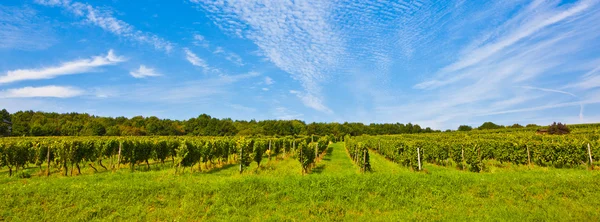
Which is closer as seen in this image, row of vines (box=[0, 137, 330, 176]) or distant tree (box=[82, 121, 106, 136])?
row of vines (box=[0, 137, 330, 176])

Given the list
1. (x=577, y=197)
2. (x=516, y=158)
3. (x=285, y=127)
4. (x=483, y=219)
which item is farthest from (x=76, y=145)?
(x=285, y=127)

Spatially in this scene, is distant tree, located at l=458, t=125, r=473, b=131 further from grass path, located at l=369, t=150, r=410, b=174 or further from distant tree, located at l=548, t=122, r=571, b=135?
grass path, located at l=369, t=150, r=410, b=174

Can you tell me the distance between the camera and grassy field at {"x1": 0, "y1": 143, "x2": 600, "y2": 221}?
8.95m

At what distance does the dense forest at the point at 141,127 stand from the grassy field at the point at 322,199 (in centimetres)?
9063

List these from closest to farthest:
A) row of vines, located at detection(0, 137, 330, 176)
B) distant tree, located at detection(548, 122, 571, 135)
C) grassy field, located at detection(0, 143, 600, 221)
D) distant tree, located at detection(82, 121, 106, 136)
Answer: grassy field, located at detection(0, 143, 600, 221) → row of vines, located at detection(0, 137, 330, 176) → distant tree, located at detection(548, 122, 571, 135) → distant tree, located at detection(82, 121, 106, 136)

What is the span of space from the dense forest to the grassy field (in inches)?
3568

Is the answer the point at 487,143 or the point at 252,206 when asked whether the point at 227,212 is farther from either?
the point at 487,143

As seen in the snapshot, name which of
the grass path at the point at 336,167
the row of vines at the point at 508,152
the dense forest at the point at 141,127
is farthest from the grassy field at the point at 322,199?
the dense forest at the point at 141,127

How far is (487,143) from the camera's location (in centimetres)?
2472

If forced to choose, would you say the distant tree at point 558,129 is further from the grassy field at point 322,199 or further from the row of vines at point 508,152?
the grassy field at point 322,199

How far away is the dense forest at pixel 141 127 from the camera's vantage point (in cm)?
8162

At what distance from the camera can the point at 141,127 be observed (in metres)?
99.8

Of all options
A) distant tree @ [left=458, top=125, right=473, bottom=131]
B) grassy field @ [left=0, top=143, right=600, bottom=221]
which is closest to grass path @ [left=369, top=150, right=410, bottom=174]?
grassy field @ [left=0, top=143, right=600, bottom=221]

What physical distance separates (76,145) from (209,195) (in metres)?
13.6
